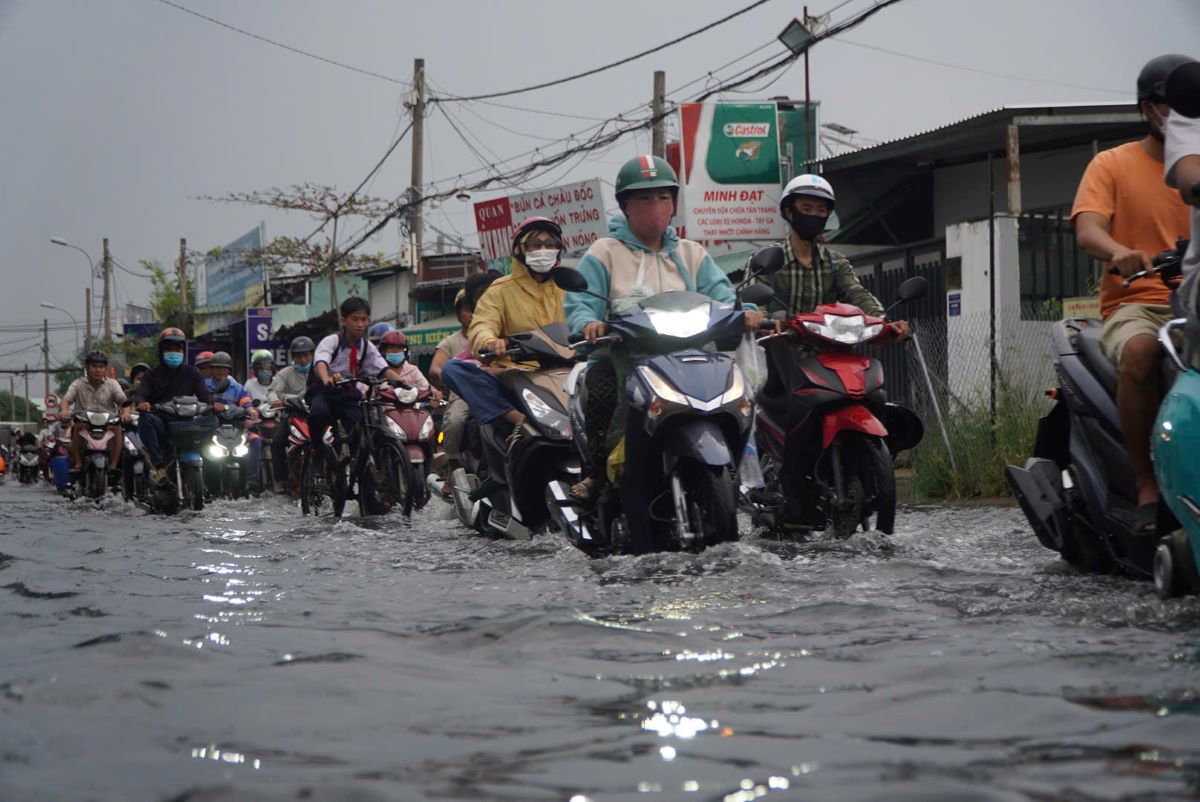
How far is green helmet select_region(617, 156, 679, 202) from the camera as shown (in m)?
7.41

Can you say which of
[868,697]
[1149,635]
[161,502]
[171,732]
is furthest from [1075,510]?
[161,502]

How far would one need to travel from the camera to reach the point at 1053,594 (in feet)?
16.8

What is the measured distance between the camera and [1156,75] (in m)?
5.38

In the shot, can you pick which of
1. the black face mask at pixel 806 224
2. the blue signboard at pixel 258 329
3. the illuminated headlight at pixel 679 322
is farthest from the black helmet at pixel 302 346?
the blue signboard at pixel 258 329

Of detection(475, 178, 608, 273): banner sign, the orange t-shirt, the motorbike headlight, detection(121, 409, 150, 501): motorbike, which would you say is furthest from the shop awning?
the orange t-shirt

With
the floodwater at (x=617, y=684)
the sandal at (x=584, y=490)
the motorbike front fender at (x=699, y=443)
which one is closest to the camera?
the floodwater at (x=617, y=684)

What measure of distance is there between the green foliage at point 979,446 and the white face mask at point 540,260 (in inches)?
146

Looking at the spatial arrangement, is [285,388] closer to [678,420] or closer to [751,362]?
[751,362]

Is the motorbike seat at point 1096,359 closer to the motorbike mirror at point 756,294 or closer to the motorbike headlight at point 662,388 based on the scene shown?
the motorbike headlight at point 662,388

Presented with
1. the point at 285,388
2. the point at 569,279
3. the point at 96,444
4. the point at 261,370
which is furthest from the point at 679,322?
the point at 261,370

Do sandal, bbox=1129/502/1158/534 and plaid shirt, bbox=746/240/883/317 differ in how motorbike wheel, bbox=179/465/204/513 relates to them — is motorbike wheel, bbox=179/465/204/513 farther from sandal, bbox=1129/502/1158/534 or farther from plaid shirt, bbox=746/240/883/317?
sandal, bbox=1129/502/1158/534

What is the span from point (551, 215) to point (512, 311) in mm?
28351

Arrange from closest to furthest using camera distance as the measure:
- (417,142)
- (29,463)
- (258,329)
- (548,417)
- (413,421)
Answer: (548,417) < (413,421) < (417,142) < (29,463) < (258,329)

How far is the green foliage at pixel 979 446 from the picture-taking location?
11.2m
